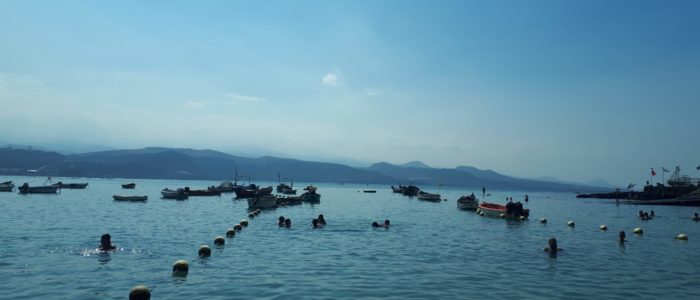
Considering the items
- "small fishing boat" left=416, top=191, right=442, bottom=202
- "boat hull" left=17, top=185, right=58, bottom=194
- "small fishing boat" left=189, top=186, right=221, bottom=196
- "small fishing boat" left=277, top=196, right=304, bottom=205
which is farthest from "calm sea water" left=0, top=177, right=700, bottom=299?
"small fishing boat" left=416, top=191, right=442, bottom=202

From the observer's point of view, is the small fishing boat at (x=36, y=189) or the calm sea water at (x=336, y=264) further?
the small fishing boat at (x=36, y=189)

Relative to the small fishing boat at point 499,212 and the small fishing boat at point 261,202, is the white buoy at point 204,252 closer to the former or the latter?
the small fishing boat at point 499,212

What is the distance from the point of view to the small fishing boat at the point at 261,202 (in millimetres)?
69312

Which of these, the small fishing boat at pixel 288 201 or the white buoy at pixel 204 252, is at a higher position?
the small fishing boat at pixel 288 201

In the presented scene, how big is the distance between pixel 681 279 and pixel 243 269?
19.6 m

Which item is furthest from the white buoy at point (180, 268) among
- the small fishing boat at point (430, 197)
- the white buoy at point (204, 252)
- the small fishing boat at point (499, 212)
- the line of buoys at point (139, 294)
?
the small fishing boat at point (430, 197)

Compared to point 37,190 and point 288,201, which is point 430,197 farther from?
point 37,190

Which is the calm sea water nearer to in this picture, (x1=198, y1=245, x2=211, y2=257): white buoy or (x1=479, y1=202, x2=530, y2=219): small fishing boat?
(x1=198, y1=245, x2=211, y2=257): white buoy

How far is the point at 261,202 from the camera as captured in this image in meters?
70.4

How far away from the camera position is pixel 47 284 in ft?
61.4

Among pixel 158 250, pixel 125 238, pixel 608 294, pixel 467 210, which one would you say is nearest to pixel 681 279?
pixel 608 294

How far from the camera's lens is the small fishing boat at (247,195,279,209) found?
6931cm

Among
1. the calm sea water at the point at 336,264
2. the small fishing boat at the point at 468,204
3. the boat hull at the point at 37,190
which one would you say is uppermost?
the small fishing boat at the point at 468,204

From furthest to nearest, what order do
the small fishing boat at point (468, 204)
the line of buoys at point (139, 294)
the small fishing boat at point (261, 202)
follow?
the small fishing boat at point (468, 204)
the small fishing boat at point (261, 202)
the line of buoys at point (139, 294)
